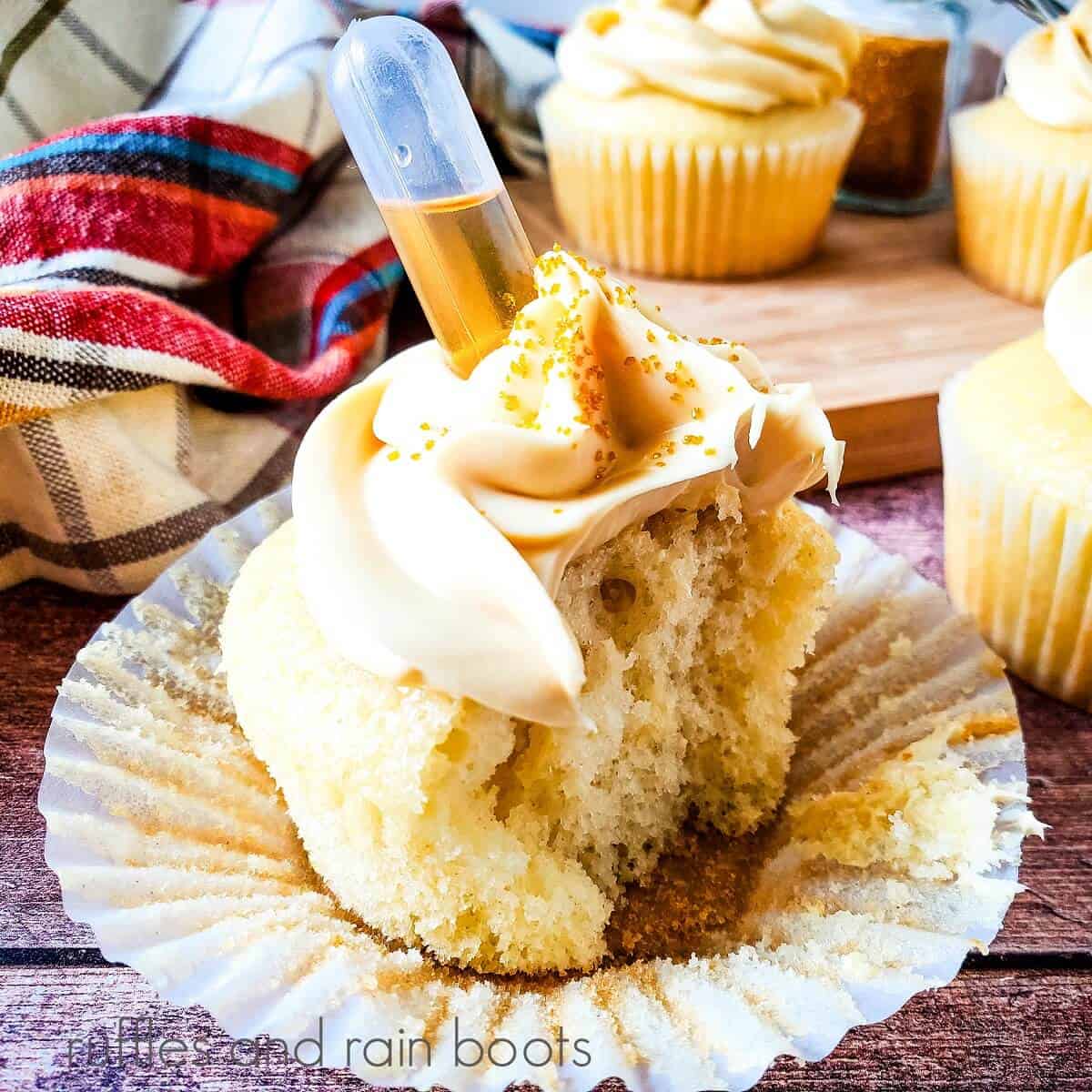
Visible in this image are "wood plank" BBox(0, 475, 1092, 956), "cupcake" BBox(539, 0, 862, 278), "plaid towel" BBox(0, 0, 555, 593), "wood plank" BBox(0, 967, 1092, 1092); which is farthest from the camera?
"cupcake" BBox(539, 0, 862, 278)

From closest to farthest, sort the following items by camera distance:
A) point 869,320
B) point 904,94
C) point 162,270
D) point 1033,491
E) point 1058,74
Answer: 1. point 1033,491
2. point 162,270
3. point 1058,74
4. point 869,320
5. point 904,94

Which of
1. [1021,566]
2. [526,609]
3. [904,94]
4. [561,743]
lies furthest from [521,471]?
[904,94]

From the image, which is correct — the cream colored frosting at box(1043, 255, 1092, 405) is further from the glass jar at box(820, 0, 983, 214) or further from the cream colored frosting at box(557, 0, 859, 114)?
the glass jar at box(820, 0, 983, 214)

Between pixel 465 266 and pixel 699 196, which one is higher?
pixel 465 266

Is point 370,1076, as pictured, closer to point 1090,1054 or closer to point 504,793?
point 504,793

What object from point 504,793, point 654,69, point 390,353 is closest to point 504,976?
point 504,793

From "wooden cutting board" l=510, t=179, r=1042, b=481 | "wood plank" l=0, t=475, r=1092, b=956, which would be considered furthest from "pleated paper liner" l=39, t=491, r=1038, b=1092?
"wooden cutting board" l=510, t=179, r=1042, b=481

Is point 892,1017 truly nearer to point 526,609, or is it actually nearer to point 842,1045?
point 842,1045
